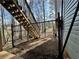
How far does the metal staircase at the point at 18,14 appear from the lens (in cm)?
726

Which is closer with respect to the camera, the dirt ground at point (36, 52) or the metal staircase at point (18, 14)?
the dirt ground at point (36, 52)

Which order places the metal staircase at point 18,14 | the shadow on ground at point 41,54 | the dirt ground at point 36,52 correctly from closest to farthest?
the shadow on ground at point 41,54, the dirt ground at point 36,52, the metal staircase at point 18,14

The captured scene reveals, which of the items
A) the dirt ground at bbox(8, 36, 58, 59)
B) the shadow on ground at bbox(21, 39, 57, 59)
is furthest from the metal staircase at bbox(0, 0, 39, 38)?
the shadow on ground at bbox(21, 39, 57, 59)

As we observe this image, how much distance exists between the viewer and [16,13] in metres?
8.21

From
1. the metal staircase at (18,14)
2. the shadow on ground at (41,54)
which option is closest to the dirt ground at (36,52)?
the shadow on ground at (41,54)

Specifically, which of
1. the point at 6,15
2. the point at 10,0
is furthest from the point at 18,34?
the point at 6,15

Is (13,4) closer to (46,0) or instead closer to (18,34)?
(18,34)

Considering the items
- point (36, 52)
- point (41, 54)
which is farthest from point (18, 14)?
point (41, 54)

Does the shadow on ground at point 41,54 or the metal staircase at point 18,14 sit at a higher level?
the metal staircase at point 18,14

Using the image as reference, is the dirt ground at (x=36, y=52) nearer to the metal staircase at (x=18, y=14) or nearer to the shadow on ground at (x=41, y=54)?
the shadow on ground at (x=41, y=54)

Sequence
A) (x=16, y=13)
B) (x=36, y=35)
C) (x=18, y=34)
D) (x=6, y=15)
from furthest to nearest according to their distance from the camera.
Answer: (x=6, y=15), (x=36, y=35), (x=18, y=34), (x=16, y=13)

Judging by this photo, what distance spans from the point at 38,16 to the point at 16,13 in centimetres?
1011

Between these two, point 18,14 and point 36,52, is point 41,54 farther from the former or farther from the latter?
point 18,14

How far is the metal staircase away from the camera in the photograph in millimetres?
7257
